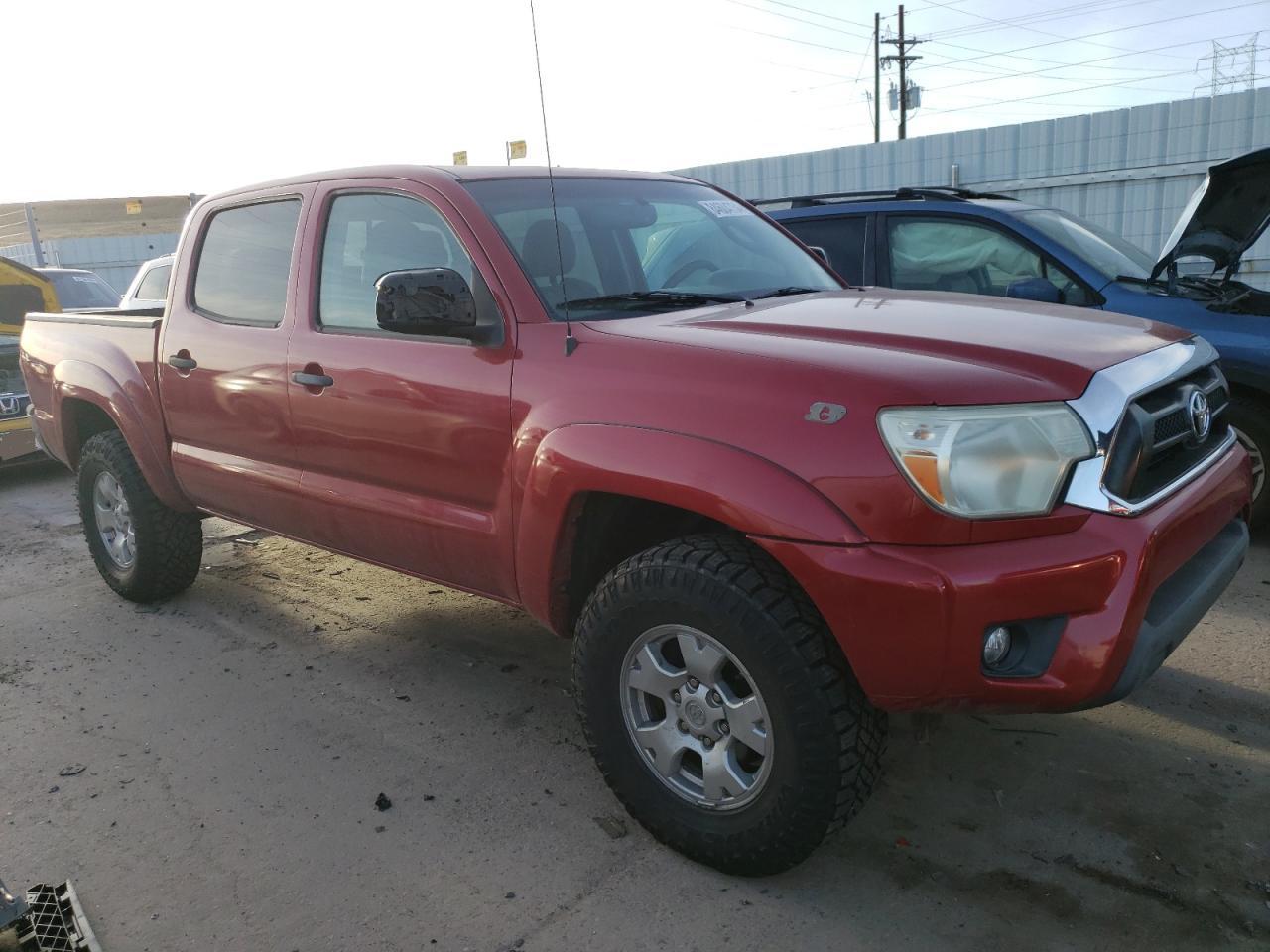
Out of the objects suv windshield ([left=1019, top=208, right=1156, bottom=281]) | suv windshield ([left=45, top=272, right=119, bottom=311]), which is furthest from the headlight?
suv windshield ([left=45, top=272, right=119, bottom=311])

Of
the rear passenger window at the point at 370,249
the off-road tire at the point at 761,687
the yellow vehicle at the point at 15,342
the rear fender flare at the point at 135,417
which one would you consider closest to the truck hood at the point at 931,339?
the off-road tire at the point at 761,687

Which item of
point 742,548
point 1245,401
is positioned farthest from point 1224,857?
point 1245,401

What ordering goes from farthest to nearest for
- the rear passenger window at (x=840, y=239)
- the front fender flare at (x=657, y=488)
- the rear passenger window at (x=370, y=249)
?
the rear passenger window at (x=840, y=239)
the rear passenger window at (x=370, y=249)
the front fender flare at (x=657, y=488)

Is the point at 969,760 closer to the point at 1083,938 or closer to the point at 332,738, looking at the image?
the point at 1083,938

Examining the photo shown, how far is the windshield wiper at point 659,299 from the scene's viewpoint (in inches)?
115

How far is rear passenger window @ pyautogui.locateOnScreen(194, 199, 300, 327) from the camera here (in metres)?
3.66

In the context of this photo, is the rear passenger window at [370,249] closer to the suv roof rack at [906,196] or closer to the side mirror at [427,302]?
the side mirror at [427,302]

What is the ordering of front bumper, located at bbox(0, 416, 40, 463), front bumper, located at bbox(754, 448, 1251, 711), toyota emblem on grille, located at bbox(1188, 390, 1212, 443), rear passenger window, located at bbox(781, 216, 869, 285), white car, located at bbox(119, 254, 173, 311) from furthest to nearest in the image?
white car, located at bbox(119, 254, 173, 311)
front bumper, located at bbox(0, 416, 40, 463)
rear passenger window, located at bbox(781, 216, 869, 285)
toyota emblem on grille, located at bbox(1188, 390, 1212, 443)
front bumper, located at bbox(754, 448, 1251, 711)

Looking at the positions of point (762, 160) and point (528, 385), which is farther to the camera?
point (762, 160)

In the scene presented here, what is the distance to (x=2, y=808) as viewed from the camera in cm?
299

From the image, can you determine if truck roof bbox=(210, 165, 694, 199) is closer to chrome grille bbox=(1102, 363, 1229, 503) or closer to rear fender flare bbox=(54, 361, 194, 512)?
rear fender flare bbox=(54, 361, 194, 512)

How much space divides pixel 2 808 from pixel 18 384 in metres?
5.58

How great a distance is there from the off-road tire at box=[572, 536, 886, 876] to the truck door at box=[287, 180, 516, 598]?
530 mm

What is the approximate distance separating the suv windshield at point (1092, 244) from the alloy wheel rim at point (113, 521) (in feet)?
15.3
